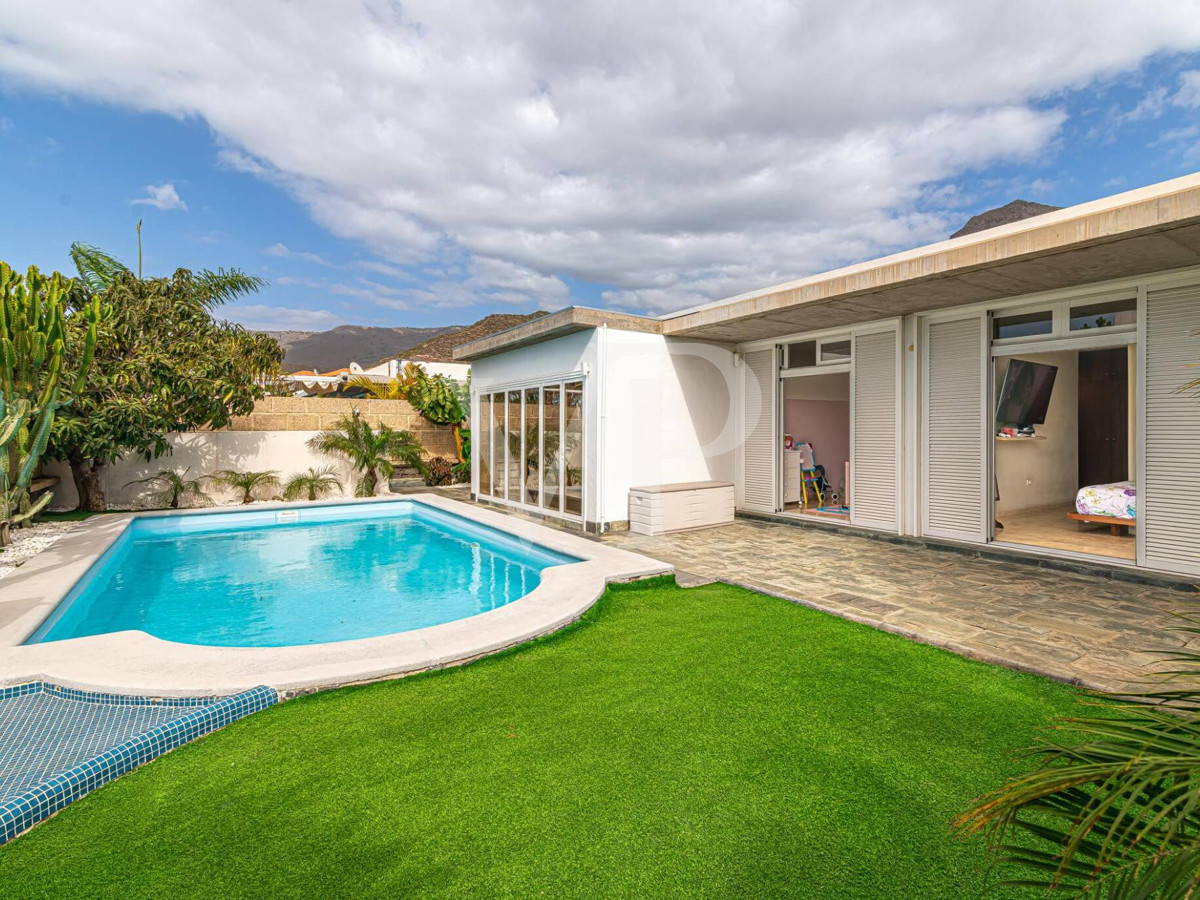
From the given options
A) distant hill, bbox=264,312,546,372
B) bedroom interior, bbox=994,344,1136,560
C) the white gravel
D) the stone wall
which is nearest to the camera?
the white gravel

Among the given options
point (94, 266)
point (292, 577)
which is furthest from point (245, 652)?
point (94, 266)

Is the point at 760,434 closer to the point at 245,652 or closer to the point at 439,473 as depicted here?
the point at 245,652

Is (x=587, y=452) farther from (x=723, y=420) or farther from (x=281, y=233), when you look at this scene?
(x=281, y=233)

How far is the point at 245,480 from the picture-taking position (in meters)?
14.1

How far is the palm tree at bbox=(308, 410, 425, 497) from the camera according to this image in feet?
50.1

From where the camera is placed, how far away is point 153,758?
11.4 ft

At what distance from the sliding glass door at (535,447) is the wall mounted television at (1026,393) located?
6.90 m

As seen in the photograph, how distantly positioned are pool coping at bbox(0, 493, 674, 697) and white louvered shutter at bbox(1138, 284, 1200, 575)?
5.63m

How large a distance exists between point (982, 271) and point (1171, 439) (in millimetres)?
2705

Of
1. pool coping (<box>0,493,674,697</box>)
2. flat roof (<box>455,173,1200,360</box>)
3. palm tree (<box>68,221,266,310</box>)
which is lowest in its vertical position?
pool coping (<box>0,493,674,697</box>)

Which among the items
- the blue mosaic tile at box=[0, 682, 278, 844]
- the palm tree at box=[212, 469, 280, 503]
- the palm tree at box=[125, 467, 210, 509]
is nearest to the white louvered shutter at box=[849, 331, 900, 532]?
the blue mosaic tile at box=[0, 682, 278, 844]

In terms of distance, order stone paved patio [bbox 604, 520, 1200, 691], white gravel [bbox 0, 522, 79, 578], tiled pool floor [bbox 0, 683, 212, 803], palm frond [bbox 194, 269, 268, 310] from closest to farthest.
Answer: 1. tiled pool floor [bbox 0, 683, 212, 803]
2. stone paved patio [bbox 604, 520, 1200, 691]
3. white gravel [bbox 0, 522, 79, 578]
4. palm frond [bbox 194, 269, 268, 310]

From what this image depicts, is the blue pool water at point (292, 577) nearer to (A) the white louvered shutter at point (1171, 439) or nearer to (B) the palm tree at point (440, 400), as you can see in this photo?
(B) the palm tree at point (440, 400)

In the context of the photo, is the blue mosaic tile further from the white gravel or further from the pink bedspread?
the pink bedspread
